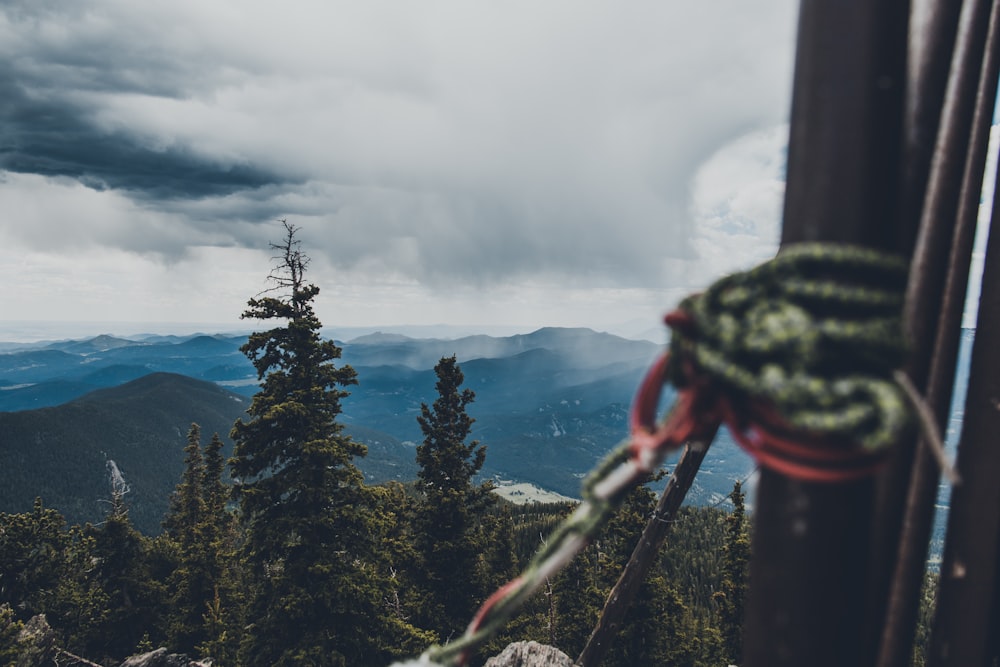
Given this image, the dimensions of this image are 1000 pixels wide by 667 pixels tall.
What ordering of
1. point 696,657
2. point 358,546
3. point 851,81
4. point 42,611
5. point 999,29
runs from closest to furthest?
1. point 851,81
2. point 999,29
3. point 358,546
4. point 42,611
5. point 696,657

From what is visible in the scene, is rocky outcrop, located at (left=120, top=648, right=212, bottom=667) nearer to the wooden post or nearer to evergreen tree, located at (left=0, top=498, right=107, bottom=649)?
evergreen tree, located at (left=0, top=498, right=107, bottom=649)

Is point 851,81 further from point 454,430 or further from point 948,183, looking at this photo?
point 454,430

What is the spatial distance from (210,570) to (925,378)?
35477 millimetres

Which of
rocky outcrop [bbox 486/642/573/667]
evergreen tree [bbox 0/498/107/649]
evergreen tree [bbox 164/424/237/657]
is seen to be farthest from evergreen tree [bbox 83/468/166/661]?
rocky outcrop [bbox 486/642/573/667]

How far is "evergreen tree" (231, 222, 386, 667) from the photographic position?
14250 millimetres

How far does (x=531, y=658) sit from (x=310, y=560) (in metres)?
7.54

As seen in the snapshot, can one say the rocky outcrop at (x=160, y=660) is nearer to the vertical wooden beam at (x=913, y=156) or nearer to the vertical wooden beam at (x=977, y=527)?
the vertical wooden beam at (x=977, y=527)

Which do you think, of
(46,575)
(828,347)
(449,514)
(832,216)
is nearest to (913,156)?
(832,216)

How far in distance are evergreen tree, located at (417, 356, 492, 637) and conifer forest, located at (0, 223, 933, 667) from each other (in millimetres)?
65

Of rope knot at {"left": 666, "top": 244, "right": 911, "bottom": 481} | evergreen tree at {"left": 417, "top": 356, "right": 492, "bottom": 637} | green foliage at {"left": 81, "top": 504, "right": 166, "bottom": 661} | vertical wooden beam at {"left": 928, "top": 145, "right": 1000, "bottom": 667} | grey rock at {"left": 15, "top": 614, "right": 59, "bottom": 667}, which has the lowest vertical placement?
green foliage at {"left": 81, "top": 504, "right": 166, "bottom": 661}

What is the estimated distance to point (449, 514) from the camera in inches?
854

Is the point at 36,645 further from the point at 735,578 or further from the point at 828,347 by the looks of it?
the point at 735,578

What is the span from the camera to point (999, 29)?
1.71 m

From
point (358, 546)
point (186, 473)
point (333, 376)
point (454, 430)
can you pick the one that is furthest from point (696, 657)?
point (186, 473)
